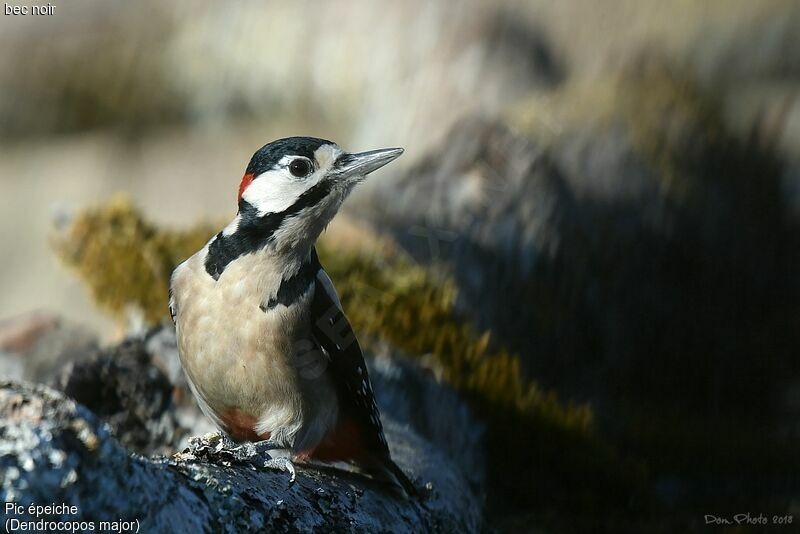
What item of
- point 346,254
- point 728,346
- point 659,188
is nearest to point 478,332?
point 346,254

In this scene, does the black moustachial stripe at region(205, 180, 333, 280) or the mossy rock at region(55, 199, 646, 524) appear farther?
the mossy rock at region(55, 199, 646, 524)

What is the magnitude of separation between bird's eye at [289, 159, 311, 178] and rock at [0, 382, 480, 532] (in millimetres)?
1010

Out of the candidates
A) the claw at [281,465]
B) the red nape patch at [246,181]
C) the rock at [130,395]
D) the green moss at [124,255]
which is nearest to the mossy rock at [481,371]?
the green moss at [124,255]

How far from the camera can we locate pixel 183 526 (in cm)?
264

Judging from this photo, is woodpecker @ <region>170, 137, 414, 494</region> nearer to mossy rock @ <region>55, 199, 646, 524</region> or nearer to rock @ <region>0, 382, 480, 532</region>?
rock @ <region>0, 382, 480, 532</region>

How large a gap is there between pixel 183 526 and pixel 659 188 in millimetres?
6097

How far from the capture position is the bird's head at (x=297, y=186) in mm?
3652

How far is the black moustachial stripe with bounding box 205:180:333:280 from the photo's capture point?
12.0 ft

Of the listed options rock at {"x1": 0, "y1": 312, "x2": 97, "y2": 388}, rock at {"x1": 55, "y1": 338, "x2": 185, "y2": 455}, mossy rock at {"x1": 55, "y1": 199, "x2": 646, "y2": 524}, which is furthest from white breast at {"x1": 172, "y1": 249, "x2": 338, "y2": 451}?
rock at {"x1": 0, "y1": 312, "x2": 97, "y2": 388}

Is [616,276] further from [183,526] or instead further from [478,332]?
[183,526]

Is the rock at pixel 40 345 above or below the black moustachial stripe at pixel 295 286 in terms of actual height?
below

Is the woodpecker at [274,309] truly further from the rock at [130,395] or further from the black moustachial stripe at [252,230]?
the rock at [130,395]

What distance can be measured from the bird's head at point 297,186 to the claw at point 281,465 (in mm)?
738

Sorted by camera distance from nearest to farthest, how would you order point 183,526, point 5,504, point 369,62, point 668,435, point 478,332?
point 5,504 < point 183,526 < point 478,332 < point 668,435 < point 369,62
